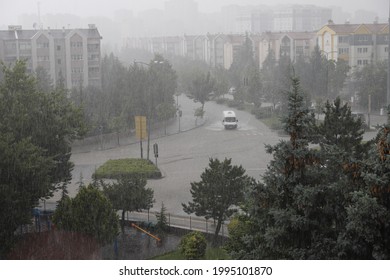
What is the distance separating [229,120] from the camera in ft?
19.6

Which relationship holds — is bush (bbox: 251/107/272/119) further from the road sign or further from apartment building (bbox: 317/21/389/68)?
the road sign

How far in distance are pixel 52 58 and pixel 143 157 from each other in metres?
2.54

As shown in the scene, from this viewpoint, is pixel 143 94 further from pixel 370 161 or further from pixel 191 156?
pixel 370 161

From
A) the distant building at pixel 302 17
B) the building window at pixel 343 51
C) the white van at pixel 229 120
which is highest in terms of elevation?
the distant building at pixel 302 17

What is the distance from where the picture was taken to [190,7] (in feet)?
17.9

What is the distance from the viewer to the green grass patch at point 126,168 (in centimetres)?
458

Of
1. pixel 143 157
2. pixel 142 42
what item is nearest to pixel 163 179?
pixel 143 157

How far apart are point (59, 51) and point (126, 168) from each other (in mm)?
3175

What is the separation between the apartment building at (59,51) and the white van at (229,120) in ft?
5.97

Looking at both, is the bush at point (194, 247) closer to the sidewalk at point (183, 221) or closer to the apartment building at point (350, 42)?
the sidewalk at point (183, 221)

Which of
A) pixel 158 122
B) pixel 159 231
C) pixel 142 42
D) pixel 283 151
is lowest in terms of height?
pixel 159 231

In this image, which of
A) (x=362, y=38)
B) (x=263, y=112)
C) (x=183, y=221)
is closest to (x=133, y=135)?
(x=263, y=112)

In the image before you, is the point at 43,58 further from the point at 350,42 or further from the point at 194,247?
the point at 194,247

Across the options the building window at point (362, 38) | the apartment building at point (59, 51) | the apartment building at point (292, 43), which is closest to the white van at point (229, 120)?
the apartment building at point (292, 43)
